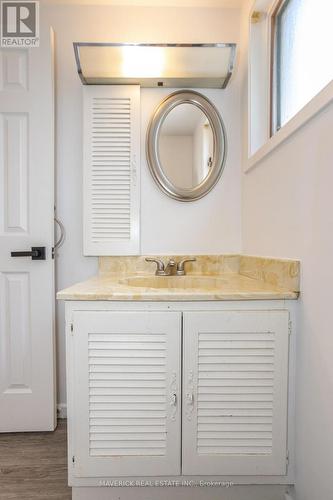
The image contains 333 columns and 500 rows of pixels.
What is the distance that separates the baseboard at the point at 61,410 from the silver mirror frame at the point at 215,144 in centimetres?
131

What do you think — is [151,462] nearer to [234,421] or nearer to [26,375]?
[234,421]

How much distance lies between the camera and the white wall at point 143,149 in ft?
5.26

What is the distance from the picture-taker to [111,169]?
1.60 meters

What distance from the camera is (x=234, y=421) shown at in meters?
1.05

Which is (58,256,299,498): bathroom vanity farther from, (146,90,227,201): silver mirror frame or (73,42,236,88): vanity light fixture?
(73,42,236,88): vanity light fixture

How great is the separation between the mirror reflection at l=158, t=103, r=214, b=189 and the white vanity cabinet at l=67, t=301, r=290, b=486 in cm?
84

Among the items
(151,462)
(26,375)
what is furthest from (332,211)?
(26,375)

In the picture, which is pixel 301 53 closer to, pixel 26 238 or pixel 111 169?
pixel 111 169

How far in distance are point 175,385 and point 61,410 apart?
950 mm

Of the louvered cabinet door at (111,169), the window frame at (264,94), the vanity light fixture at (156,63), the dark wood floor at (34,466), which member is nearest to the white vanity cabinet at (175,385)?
the dark wood floor at (34,466)

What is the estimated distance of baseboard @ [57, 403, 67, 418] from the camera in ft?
5.38

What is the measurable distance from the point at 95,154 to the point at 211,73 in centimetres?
73

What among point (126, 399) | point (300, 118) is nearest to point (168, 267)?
point (126, 399)

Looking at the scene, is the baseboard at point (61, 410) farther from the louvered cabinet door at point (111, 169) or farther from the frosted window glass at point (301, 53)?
the frosted window glass at point (301, 53)
